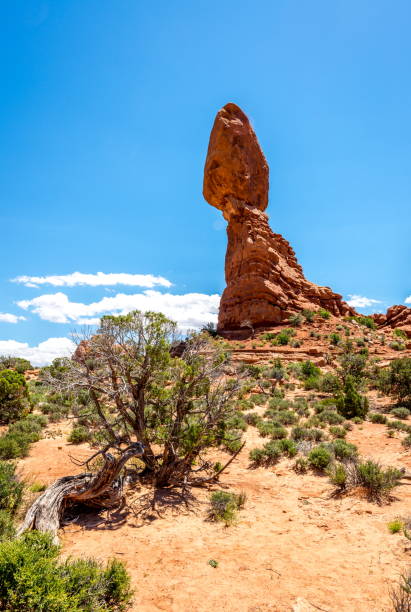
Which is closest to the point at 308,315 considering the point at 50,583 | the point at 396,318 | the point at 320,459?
the point at 396,318

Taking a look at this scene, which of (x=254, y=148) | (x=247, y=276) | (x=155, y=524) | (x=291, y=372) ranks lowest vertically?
(x=155, y=524)

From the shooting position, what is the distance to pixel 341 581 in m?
3.94

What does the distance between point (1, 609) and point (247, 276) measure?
109 feet

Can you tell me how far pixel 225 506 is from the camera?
5973 mm

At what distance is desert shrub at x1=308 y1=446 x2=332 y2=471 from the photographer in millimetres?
7835

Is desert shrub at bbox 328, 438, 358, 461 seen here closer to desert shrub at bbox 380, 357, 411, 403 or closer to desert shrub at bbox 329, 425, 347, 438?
desert shrub at bbox 329, 425, 347, 438

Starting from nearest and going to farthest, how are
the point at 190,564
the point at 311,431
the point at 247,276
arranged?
the point at 190,564
the point at 311,431
the point at 247,276

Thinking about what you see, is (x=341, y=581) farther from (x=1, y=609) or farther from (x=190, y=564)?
(x=1, y=609)

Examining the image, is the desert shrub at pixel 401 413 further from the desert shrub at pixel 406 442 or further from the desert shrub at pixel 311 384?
the desert shrub at pixel 311 384

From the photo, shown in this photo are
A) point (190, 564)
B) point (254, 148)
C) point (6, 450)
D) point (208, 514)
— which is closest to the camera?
point (190, 564)

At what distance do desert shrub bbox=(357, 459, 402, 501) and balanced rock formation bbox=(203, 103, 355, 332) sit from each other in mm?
26584

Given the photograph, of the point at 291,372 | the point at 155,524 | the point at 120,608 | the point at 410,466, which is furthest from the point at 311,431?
the point at 291,372

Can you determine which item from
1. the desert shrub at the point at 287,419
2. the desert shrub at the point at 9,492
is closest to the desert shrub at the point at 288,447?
the desert shrub at the point at 287,419

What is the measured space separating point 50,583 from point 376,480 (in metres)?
5.88
